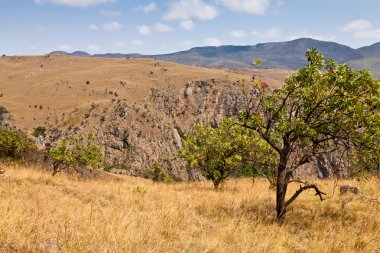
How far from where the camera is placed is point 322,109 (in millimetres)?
10680

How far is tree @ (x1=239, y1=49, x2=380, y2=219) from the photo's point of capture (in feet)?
31.6

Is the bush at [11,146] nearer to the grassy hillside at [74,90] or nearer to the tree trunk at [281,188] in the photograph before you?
the tree trunk at [281,188]

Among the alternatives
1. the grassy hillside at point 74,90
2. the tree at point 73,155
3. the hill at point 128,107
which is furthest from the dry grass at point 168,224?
the grassy hillside at point 74,90

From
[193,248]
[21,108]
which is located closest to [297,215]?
[193,248]

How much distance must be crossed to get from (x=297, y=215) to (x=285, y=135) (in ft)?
9.78

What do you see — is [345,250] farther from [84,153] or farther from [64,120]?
[64,120]

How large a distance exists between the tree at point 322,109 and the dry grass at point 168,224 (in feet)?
5.50

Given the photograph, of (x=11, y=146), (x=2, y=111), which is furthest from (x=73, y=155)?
(x=2, y=111)

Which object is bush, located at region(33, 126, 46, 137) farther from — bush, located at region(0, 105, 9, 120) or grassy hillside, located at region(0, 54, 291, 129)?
bush, located at region(0, 105, 9, 120)

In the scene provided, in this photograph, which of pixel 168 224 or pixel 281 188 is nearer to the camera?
pixel 168 224

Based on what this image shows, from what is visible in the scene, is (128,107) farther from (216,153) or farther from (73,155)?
(216,153)

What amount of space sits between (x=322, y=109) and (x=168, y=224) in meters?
5.74

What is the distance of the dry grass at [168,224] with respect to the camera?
611 centimetres

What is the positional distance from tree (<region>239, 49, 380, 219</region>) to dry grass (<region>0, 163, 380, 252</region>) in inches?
66.0
